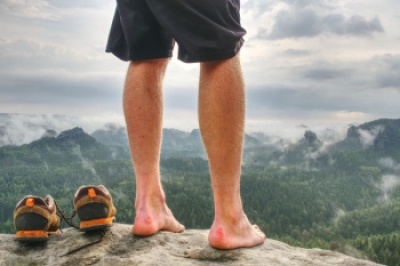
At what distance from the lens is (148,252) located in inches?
94.2

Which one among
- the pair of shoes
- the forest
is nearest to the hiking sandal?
the pair of shoes

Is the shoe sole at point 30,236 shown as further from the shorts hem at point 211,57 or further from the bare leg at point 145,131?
the shorts hem at point 211,57

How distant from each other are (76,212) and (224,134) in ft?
3.54

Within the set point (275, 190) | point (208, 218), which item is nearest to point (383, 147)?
point (275, 190)

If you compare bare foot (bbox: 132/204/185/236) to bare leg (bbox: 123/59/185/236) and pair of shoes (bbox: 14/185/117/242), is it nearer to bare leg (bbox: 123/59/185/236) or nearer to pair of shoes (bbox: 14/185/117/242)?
bare leg (bbox: 123/59/185/236)

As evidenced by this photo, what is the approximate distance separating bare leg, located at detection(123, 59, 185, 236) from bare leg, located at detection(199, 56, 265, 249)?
390mm

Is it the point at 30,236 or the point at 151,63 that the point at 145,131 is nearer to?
the point at 151,63

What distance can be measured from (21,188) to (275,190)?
206 ft

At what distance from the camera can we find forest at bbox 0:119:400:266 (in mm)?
75688

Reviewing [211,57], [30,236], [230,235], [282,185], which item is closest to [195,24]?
[211,57]

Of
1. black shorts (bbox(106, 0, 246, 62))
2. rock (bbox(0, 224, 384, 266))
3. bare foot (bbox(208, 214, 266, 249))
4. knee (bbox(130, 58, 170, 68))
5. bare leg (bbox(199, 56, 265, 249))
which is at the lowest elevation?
rock (bbox(0, 224, 384, 266))

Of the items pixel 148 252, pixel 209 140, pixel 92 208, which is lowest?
pixel 148 252

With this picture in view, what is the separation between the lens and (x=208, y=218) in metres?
71.2

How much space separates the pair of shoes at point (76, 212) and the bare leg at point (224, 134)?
2.29 feet
